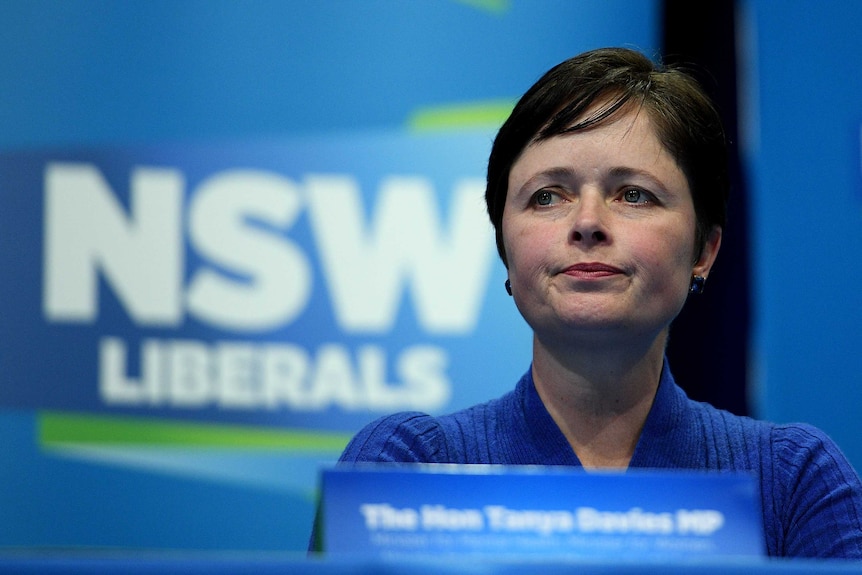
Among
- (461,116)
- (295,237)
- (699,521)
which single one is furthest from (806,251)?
(699,521)

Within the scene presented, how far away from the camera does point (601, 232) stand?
3.84 ft

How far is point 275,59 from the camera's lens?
2426 mm

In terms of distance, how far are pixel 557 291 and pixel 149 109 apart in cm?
148

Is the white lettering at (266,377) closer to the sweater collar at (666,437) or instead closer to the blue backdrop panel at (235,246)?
the blue backdrop panel at (235,246)

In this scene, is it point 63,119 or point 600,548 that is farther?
point 63,119

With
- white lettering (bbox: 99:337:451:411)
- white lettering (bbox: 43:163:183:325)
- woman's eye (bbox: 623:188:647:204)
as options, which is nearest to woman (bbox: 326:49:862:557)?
woman's eye (bbox: 623:188:647:204)

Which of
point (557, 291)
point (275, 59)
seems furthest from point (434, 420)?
point (275, 59)

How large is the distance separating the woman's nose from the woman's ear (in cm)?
18

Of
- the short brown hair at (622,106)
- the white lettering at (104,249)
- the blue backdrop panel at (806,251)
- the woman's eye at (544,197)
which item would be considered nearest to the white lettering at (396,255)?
the white lettering at (104,249)

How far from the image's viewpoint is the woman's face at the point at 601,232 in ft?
3.86

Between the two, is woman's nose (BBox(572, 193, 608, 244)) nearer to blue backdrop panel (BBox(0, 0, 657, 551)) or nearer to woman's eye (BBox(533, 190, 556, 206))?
woman's eye (BBox(533, 190, 556, 206))

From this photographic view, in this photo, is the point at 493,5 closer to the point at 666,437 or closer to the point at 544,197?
the point at 544,197

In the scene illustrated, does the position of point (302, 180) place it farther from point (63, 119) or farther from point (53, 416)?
point (53, 416)

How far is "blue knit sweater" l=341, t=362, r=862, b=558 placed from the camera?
1.19 metres
